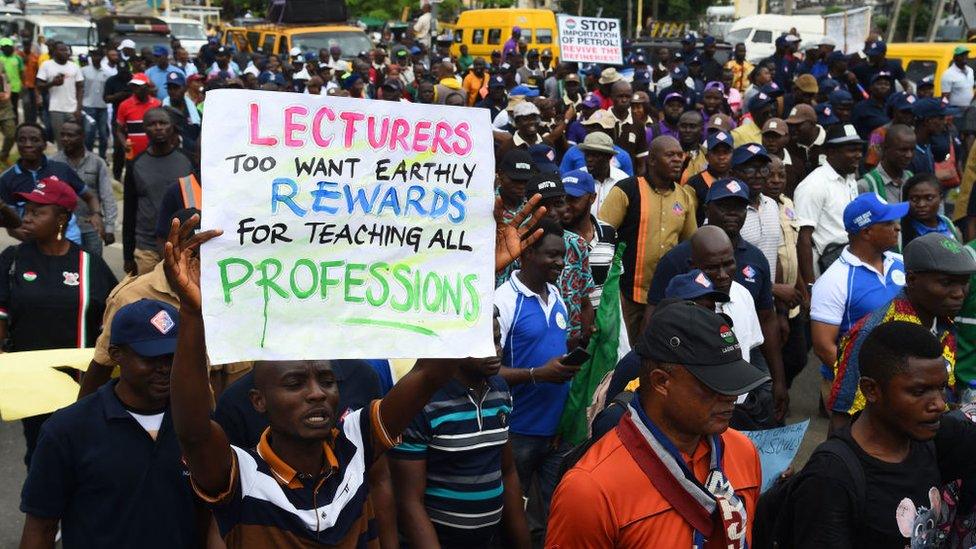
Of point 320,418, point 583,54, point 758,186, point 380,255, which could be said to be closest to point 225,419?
point 320,418

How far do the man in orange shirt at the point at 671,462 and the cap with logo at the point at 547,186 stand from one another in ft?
11.3

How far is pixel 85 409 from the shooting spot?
375cm

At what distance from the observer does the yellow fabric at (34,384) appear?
475 cm

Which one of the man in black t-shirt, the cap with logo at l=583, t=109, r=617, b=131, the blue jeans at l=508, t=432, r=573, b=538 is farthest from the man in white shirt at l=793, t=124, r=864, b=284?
the man in black t-shirt

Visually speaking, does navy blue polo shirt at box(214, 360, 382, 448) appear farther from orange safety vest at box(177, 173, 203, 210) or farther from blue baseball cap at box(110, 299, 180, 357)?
orange safety vest at box(177, 173, 203, 210)

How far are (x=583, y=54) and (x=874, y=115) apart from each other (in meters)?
5.07

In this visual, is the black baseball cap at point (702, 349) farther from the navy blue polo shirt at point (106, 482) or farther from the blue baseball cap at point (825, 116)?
the blue baseball cap at point (825, 116)

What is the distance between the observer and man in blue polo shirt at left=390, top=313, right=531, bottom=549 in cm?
432

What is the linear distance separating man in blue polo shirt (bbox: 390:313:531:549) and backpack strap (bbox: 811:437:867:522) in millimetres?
1332

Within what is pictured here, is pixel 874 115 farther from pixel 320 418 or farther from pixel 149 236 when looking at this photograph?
pixel 320 418

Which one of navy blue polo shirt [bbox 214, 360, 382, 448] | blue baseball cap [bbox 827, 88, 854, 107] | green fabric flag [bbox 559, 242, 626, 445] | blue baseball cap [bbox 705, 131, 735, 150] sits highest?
blue baseball cap [bbox 827, 88, 854, 107]

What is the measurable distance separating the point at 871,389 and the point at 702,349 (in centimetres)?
77

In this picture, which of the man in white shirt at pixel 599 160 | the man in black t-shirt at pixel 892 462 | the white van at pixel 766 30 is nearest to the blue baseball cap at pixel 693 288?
the man in black t-shirt at pixel 892 462

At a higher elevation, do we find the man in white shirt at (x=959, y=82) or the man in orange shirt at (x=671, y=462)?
the man in white shirt at (x=959, y=82)
